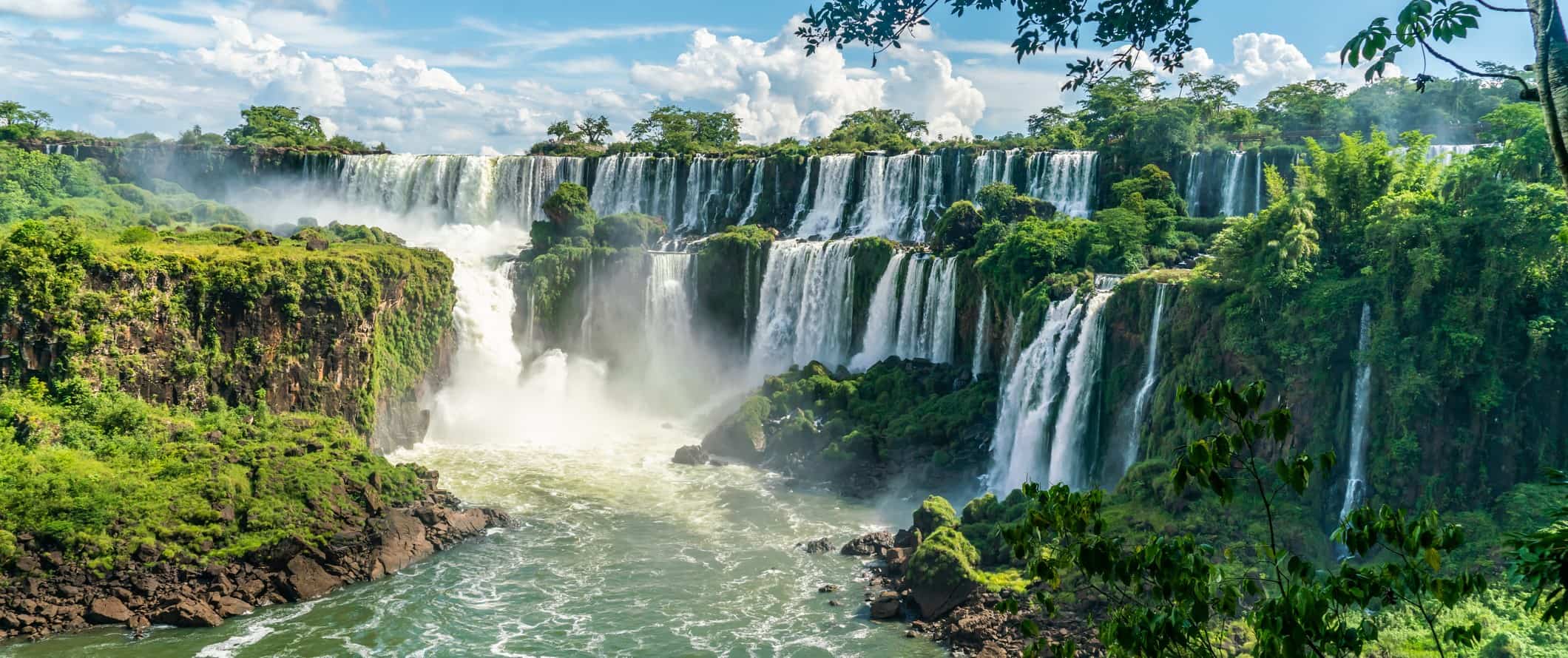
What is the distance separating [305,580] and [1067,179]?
29.4 m

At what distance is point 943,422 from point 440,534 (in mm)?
13297

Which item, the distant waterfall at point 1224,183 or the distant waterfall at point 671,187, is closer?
the distant waterfall at point 1224,183

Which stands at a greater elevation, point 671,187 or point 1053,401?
point 671,187

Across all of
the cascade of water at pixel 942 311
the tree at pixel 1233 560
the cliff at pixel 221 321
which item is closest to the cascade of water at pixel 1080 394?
the cascade of water at pixel 942 311

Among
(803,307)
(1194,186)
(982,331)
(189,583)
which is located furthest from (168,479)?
(1194,186)

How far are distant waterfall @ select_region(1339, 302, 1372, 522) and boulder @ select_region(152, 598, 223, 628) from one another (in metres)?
20.1

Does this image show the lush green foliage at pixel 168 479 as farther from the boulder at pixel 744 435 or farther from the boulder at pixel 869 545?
the boulder at pixel 869 545

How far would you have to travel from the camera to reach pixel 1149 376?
23438 mm

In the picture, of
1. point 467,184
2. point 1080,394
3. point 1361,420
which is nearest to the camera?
point 1361,420

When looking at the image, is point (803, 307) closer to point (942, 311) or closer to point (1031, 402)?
point (942, 311)

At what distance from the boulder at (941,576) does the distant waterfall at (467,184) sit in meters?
32.0

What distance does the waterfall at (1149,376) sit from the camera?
23.3 m

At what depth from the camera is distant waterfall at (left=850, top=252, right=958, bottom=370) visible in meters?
32.8

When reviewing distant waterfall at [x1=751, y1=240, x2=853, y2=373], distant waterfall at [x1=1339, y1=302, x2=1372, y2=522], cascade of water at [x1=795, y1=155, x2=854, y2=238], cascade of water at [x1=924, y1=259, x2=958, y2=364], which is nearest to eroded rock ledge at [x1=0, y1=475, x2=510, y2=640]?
cascade of water at [x1=924, y1=259, x2=958, y2=364]
